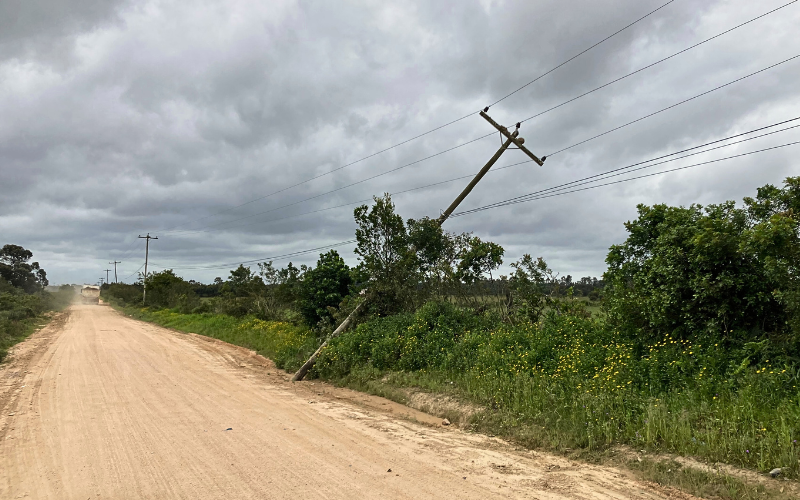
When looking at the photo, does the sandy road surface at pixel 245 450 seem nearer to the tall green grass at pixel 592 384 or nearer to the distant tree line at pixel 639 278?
the tall green grass at pixel 592 384

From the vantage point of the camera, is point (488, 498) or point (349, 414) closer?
point (488, 498)

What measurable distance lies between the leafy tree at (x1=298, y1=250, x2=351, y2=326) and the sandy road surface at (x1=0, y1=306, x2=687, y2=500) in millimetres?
5978

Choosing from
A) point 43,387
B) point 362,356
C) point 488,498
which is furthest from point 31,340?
point 488,498

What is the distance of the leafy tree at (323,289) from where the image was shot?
18.6 m

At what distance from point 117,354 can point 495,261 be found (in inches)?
563

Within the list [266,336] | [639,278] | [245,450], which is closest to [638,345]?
[639,278]

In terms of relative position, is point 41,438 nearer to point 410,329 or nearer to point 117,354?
point 410,329

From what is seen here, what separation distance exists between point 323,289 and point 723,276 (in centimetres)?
1371

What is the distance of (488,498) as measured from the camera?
521 centimetres

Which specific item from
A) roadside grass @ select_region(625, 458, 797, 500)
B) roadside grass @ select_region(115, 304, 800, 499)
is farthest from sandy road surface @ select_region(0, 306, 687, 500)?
roadside grass @ select_region(115, 304, 800, 499)

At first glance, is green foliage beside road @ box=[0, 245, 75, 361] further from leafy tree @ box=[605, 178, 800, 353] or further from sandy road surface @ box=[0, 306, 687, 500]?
leafy tree @ box=[605, 178, 800, 353]

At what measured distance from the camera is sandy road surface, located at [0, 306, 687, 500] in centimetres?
551

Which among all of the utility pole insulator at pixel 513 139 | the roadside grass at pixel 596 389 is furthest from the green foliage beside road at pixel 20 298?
the utility pole insulator at pixel 513 139

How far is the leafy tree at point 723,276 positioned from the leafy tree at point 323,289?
11.4 m
